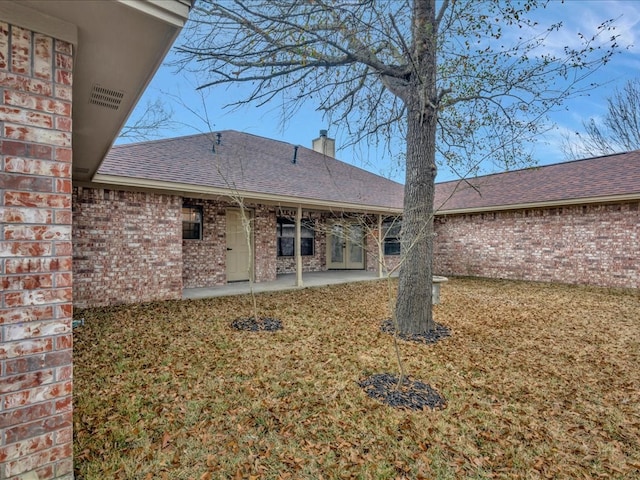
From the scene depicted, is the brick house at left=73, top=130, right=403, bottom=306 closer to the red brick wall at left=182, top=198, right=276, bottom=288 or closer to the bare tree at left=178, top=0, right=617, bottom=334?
the red brick wall at left=182, top=198, right=276, bottom=288

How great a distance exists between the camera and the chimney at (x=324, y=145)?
14.8 m

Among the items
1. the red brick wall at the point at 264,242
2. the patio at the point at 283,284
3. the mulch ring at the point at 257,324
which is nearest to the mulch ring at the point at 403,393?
the mulch ring at the point at 257,324

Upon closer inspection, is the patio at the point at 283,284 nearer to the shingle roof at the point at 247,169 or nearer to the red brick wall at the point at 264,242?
the red brick wall at the point at 264,242

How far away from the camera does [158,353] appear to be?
14.0 ft

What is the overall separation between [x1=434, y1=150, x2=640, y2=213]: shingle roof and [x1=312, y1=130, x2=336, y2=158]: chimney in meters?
5.64

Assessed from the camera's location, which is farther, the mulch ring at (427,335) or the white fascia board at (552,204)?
the white fascia board at (552,204)

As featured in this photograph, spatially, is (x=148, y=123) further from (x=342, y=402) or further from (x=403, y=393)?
(x=403, y=393)

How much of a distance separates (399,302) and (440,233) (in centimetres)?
917

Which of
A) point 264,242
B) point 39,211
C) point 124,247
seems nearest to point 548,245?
point 264,242

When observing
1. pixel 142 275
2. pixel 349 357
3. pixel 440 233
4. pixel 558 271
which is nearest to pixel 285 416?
pixel 349 357

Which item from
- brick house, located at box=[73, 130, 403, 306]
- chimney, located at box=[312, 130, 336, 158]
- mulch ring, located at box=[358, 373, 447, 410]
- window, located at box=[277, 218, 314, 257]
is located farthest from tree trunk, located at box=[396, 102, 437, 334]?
chimney, located at box=[312, 130, 336, 158]

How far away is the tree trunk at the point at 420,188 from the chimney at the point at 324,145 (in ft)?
31.7

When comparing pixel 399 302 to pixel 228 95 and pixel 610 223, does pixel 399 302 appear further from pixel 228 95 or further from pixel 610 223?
pixel 610 223

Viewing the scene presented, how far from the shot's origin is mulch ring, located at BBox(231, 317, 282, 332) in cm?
539
